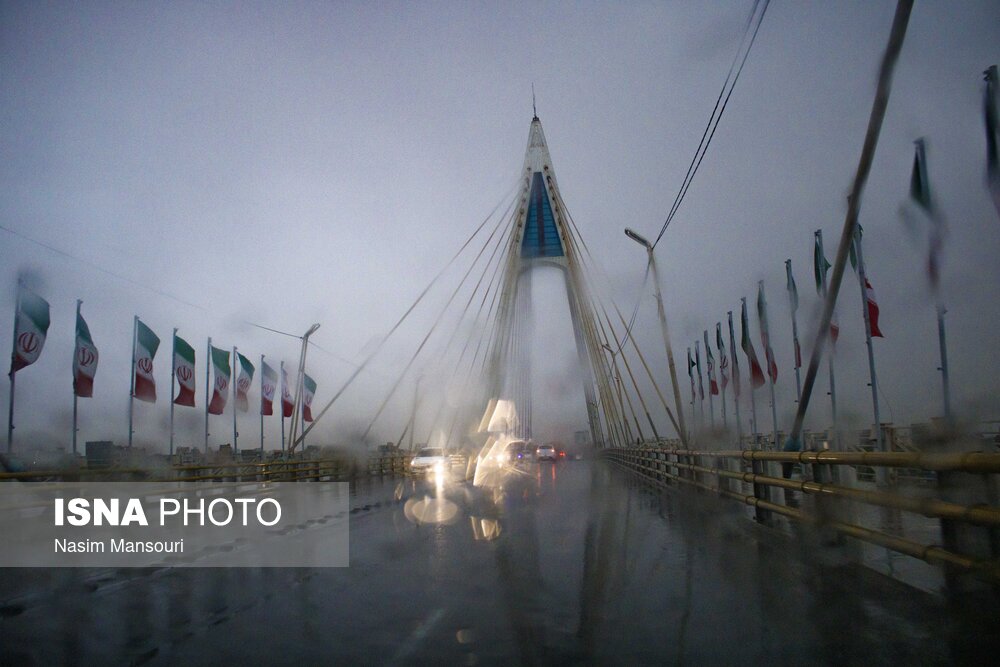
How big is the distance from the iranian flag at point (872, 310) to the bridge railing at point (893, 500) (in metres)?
8.67

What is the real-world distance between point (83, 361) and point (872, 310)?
22071 millimetres

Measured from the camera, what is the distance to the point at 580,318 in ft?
130

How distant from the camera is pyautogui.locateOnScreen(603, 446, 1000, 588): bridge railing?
543cm

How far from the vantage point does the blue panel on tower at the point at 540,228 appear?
41.1 metres

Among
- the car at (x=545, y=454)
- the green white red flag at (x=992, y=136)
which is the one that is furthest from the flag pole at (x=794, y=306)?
the car at (x=545, y=454)

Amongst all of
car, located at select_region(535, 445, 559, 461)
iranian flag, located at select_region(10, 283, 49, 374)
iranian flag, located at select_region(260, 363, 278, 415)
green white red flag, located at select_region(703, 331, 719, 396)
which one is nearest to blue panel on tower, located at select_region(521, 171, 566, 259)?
green white red flag, located at select_region(703, 331, 719, 396)

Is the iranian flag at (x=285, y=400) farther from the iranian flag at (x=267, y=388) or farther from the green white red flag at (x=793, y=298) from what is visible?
the green white red flag at (x=793, y=298)

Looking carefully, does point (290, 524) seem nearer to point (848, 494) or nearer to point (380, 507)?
point (380, 507)

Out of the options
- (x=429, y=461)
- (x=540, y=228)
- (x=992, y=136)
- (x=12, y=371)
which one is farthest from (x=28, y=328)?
(x=540, y=228)

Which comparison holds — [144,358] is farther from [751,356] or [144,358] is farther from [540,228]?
[540,228]

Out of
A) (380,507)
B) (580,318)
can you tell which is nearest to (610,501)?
(380,507)

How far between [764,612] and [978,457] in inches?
73.7

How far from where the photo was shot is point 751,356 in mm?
29141

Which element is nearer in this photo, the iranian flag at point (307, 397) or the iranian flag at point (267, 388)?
the iranian flag at point (267, 388)
